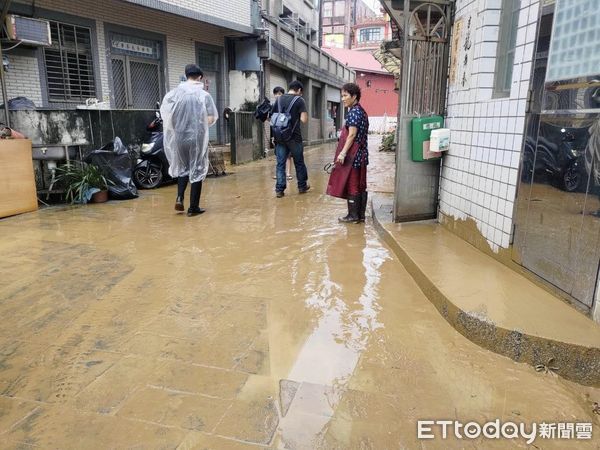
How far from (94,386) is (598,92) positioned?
3.36m

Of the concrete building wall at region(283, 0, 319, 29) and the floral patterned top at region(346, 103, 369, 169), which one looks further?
the concrete building wall at region(283, 0, 319, 29)

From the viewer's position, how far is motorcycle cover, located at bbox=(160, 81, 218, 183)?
6301mm

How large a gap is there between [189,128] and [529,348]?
16.6ft

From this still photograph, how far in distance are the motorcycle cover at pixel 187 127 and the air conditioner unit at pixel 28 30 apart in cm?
338

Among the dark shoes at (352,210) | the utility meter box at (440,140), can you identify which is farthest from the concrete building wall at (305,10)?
the utility meter box at (440,140)

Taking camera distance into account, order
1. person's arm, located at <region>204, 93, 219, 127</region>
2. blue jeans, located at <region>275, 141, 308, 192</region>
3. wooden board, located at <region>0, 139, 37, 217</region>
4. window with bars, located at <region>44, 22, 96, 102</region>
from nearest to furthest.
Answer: wooden board, located at <region>0, 139, 37, 217</region>, person's arm, located at <region>204, 93, 219, 127</region>, blue jeans, located at <region>275, 141, 308, 192</region>, window with bars, located at <region>44, 22, 96, 102</region>

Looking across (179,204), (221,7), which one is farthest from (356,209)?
(221,7)

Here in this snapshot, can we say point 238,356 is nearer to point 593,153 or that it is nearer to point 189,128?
point 593,153

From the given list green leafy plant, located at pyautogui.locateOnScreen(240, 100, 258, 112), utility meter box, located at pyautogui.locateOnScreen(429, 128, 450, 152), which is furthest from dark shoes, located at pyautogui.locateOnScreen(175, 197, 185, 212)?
green leafy plant, located at pyautogui.locateOnScreen(240, 100, 258, 112)

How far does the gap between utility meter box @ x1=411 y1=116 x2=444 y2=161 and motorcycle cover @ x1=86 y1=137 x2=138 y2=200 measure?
15.3ft

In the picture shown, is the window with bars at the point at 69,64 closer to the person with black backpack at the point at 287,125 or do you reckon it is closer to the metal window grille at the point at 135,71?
the metal window grille at the point at 135,71

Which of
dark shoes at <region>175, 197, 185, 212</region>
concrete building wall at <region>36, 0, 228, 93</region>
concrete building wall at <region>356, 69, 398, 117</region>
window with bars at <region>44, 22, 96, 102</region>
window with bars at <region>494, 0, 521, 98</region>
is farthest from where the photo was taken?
concrete building wall at <region>356, 69, 398, 117</region>

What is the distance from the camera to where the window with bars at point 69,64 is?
923cm

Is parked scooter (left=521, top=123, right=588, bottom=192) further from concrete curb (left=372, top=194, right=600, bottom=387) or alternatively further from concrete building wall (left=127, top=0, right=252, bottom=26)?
concrete building wall (left=127, top=0, right=252, bottom=26)
